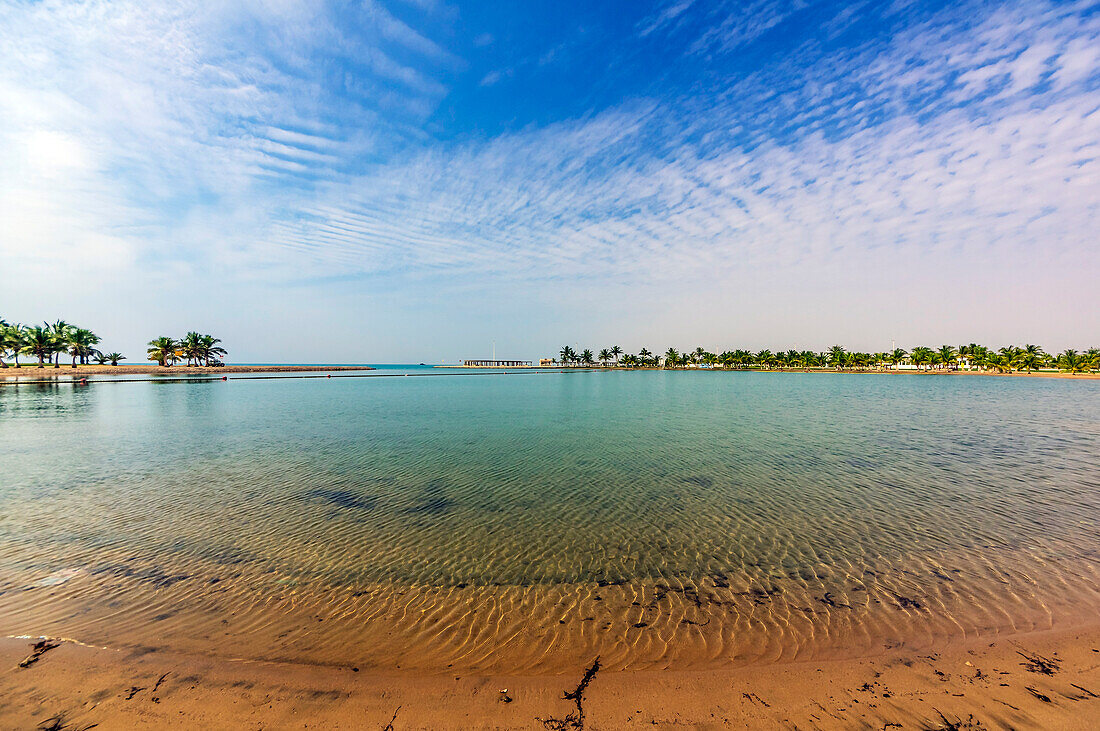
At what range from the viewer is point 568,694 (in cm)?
487

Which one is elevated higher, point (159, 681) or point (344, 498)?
point (159, 681)

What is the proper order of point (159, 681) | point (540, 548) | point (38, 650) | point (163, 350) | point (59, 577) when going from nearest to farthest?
point (159, 681), point (38, 650), point (59, 577), point (540, 548), point (163, 350)

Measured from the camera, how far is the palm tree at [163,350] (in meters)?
114

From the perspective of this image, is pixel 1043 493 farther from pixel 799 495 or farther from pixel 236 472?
pixel 236 472

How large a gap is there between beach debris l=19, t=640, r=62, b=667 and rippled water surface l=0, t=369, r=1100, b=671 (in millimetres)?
297

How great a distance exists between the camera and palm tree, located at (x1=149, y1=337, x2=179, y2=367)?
4496 inches

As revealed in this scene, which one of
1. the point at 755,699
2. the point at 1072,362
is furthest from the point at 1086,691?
the point at 1072,362

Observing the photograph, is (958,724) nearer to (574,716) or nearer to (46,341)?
(574,716)

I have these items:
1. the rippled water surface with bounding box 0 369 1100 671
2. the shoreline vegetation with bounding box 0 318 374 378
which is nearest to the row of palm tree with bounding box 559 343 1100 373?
the rippled water surface with bounding box 0 369 1100 671

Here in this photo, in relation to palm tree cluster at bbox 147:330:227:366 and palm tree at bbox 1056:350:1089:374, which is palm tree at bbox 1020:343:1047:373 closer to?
palm tree at bbox 1056:350:1089:374

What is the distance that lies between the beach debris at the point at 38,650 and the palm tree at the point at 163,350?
14920 centimetres

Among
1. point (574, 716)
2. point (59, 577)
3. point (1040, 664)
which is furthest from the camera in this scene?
point (59, 577)

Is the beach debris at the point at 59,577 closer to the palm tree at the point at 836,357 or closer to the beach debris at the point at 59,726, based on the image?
the beach debris at the point at 59,726

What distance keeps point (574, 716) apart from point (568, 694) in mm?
375
